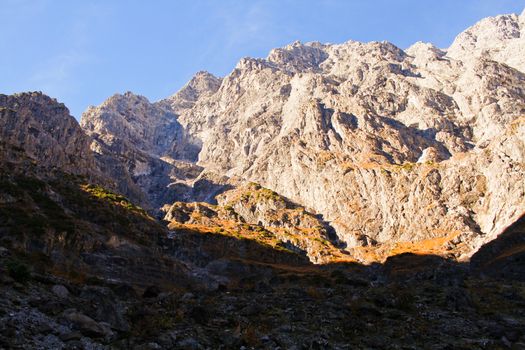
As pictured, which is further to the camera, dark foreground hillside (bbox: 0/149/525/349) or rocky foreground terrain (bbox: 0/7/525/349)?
rocky foreground terrain (bbox: 0/7/525/349)

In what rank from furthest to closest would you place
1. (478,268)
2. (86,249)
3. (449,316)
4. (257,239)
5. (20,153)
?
(257,239) < (20,153) < (478,268) < (86,249) < (449,316)

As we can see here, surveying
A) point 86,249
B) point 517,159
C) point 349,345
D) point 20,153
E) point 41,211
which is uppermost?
point 517,159

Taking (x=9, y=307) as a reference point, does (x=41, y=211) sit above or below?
above

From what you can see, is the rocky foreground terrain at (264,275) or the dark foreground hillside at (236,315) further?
the rocky foreground terrain at (264,275)

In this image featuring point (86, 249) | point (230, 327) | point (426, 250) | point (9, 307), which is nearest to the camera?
point (9, 307)

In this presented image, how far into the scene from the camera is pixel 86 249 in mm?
88562

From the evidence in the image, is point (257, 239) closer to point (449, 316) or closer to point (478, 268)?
point (478, 268)

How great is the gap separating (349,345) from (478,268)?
382 feet

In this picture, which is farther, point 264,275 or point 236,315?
point 264,275

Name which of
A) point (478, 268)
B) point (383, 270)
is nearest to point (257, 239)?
point (383, 270)

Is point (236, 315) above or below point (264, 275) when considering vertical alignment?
below

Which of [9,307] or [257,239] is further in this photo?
[257,239]

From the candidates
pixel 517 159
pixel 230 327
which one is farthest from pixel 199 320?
pixel 517 159

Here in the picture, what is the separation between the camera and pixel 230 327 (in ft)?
95.0
